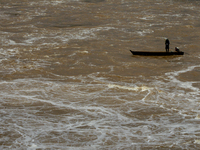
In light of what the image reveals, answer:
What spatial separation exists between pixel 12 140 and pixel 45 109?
2789 millimetres

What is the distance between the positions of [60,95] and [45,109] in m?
1.67

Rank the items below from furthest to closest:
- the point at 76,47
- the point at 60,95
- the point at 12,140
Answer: the point at 76,47 → the point at 60,95 → the point at 12,140

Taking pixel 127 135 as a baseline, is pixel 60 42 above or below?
above

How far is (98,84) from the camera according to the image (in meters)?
17.7

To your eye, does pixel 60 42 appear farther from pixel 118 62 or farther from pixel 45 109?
pixel 45 109

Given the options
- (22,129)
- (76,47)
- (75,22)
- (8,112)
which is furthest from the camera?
(75,22)

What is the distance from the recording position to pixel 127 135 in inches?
483

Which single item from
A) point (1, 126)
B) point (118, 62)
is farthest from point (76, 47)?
point (1, 126)

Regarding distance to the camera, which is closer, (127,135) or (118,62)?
(127,135)

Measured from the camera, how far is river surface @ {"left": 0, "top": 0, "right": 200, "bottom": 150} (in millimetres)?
12266

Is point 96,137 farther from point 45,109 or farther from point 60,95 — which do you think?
point 60,95

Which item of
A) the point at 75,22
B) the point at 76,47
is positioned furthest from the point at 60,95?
the point at 75,22

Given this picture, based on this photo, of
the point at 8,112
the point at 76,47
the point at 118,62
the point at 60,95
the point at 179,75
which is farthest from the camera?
the point at 76,47

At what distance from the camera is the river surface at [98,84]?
40.2 feet
